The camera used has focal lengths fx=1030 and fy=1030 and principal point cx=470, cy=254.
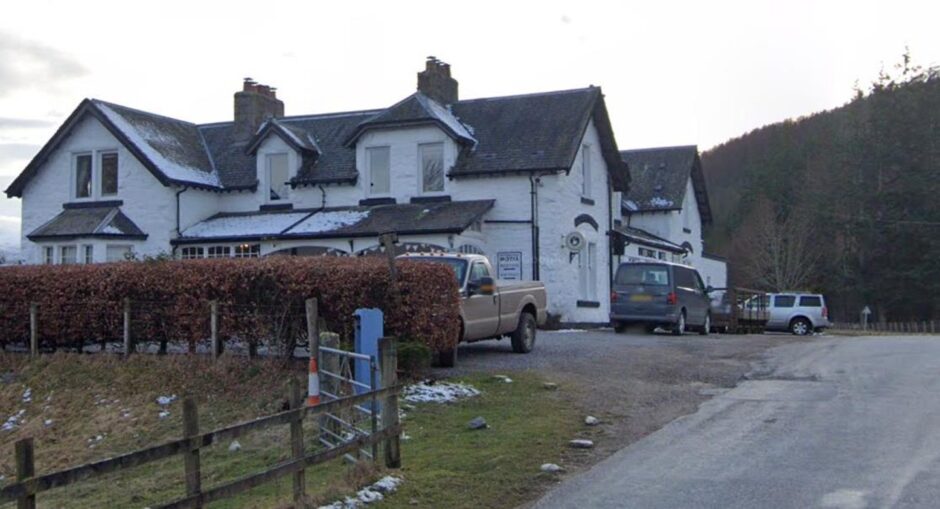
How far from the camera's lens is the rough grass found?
9547mm

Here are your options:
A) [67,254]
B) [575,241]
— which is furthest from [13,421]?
[575,241]

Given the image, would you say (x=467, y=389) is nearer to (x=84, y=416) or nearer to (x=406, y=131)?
(x=84, y=416)

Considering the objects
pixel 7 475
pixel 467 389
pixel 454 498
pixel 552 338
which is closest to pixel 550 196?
pixel 552 338

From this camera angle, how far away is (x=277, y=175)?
113ft

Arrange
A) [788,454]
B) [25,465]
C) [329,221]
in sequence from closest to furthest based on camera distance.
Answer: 1. [25,465]
2. [788,454]
3. [329,221]

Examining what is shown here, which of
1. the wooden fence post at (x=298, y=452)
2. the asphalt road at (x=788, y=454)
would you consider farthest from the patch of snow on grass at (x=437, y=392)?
the wooden fence post at (x=298, y=452)

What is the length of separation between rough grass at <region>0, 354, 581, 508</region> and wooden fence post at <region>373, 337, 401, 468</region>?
0.23 m

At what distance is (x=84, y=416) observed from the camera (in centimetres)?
1550

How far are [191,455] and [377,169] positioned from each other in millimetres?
25792

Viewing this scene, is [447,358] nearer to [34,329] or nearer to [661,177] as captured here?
[34,329]

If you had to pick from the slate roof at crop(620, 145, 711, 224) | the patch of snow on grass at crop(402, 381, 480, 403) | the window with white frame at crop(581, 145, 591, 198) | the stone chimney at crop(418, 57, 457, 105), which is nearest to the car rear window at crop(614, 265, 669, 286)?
the window with white frame at crop(581, 145, 591, 198)

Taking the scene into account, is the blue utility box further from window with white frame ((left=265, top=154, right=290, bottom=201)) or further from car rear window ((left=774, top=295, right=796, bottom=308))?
car rear window ((left=774, top=295, right=796, bottom=308))

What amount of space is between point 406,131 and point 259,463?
21.4m

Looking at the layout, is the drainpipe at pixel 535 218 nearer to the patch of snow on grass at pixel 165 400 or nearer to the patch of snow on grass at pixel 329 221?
the patch of snow on grass at pixel 329 221
